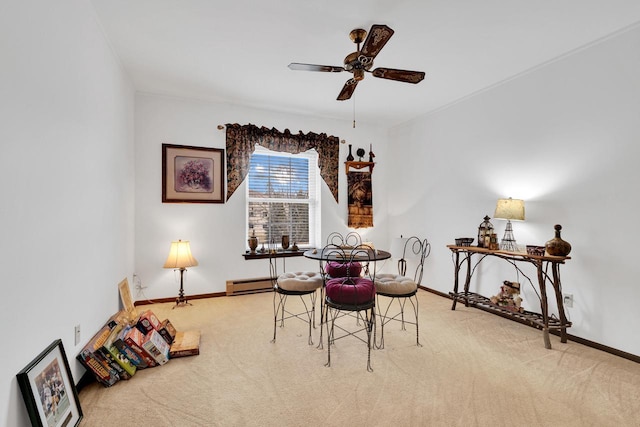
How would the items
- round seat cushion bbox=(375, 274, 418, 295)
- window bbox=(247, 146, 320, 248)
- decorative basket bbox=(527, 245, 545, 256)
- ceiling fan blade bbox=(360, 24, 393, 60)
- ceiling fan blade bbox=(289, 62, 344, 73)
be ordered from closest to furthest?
ceiling fan blade bbox=(360, 24, 393, 60) < ceiling fan blade bbox=(289, 62, 344, 73) < round seat cushion bbox=(375, 274, 418, 295) < decorative basket bbox=(527, 245, 545, 256) < window bbox=(247, 146, 320, 248)

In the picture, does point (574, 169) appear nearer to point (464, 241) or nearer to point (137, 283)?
point (464, 241)

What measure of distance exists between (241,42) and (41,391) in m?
2.87

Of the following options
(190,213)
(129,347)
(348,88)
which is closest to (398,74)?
(348,88)

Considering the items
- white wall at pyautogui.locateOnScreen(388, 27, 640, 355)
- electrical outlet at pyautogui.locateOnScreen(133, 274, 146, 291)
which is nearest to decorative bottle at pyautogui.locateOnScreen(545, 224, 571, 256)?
white wall at pyautogui.locateOnScreen(388, 27, 640, 355)

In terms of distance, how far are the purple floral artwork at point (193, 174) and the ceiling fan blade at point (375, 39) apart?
9.24 feet

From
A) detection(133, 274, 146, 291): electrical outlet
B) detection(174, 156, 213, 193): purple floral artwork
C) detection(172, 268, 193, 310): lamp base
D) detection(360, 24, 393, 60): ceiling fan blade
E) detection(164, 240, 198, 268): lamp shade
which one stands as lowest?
detection(172, 268, 193, 310): lamp base

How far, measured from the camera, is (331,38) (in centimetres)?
274

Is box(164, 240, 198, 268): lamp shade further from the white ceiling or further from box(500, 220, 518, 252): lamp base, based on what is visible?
box(500, 220, 518, 252): lamp base

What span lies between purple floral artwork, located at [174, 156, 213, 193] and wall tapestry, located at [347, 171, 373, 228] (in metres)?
2.28

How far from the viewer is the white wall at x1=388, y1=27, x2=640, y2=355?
2604mm

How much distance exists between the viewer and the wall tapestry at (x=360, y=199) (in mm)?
5207

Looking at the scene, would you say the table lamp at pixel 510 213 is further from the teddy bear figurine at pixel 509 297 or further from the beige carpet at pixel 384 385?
the beige carpet at pixel 384 385

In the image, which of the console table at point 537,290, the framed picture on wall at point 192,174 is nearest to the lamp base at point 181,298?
the framed picture on wall at point 192,174

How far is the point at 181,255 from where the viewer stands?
390 cm
